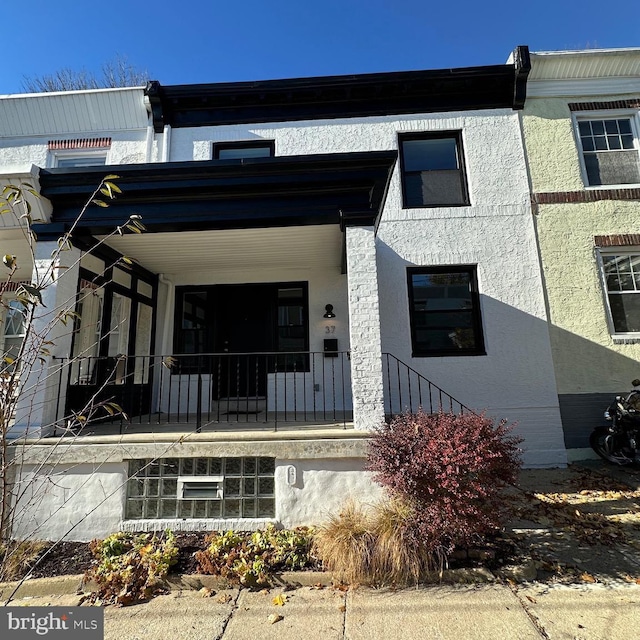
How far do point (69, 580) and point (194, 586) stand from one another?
1072mm

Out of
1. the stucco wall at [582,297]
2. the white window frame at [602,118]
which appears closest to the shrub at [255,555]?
the stucco wall at [582,297]

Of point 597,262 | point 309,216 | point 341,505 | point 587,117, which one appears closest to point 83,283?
point 309,216

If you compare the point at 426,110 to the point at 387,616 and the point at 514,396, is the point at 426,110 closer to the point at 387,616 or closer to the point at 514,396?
the point at 514,396

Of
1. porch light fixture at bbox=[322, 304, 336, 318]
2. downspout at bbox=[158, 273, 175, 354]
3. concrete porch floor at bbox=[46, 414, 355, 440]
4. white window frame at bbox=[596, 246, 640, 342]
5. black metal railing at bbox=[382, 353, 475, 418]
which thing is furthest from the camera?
downspout at bbox=[158, 273, 175, 354]

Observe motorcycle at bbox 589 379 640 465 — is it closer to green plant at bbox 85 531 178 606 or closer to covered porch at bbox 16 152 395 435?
covered porch at bbox 16 152 395 435

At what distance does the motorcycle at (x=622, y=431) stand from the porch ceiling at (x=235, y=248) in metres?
4.84

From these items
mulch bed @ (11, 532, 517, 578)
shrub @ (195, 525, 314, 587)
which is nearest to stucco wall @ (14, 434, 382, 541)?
mulch bed @ (11, 532, 517, 578)

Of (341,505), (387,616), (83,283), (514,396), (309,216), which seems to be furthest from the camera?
(514,396)

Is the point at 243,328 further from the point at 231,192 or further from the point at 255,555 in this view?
the point at 255,555

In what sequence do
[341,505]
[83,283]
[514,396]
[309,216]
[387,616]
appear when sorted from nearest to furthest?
[387,616]
[341,505]
[309,216]
[83,283]
[514,396]

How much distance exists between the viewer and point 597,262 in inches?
263

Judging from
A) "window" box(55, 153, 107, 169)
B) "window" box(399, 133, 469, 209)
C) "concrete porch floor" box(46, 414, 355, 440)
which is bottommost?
"concrete porch floor" box(46, 414, 355, 440)

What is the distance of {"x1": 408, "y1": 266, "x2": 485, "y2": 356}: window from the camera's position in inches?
263

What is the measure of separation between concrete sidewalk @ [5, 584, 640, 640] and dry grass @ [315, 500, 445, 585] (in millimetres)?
116
